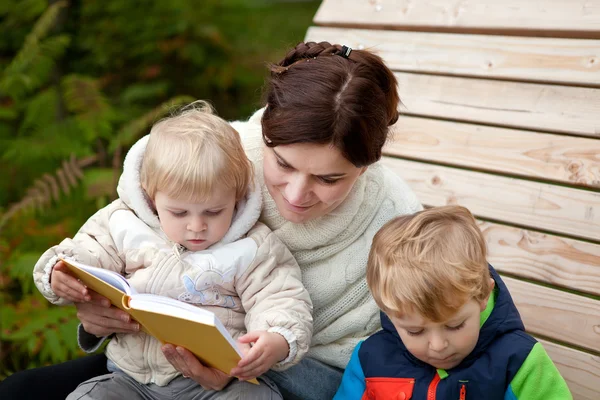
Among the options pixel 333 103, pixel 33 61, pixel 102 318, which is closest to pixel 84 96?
pixel 33 61

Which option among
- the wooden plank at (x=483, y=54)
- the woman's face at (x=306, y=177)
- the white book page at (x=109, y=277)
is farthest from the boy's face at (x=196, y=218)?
the wooden plank at (x=483, y=54)

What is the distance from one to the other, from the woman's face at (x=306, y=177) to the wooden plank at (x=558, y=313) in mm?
892

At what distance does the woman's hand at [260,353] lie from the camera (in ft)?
6.93

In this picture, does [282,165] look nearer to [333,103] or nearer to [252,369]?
[333,103]

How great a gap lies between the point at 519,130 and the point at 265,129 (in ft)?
4.06

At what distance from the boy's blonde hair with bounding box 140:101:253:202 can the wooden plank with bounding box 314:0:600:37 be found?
140 centimetres

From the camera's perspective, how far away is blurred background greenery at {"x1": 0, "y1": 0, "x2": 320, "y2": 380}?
3.99 m

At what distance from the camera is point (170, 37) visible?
6.18 m

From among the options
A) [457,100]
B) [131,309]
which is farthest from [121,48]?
[131,309]

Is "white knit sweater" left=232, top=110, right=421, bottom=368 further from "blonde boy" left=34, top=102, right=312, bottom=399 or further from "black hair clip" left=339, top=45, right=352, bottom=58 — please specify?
"black hair clip" left=339, top=45, right=352, bottom=58

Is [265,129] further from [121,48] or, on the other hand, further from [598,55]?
[121,48]

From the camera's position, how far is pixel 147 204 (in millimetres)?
2393

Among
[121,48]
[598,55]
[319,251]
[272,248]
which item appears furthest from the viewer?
[121,48]

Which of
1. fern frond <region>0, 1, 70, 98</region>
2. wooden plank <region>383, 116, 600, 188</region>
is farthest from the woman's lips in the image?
fern frond <region>0, 1, 70, 98</region>
